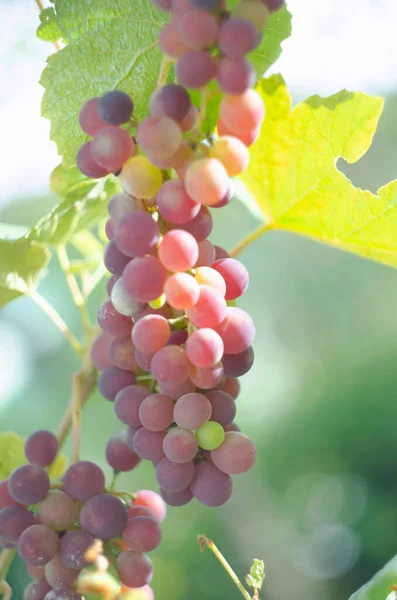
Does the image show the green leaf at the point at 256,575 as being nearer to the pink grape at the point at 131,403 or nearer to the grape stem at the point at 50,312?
the pink grape at the point at 131,403

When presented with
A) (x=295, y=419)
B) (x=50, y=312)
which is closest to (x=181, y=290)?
(x=50, y=312)

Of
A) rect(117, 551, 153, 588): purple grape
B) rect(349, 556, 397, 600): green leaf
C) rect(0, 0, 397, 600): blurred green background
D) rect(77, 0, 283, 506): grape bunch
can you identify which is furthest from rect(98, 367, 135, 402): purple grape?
rect(0, 0, 397, 600): blurred green background

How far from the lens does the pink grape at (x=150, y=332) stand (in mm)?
388

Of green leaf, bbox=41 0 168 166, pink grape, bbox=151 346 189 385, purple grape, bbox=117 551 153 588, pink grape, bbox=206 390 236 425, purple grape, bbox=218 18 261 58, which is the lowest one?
purple grape, bbox=117 551 153 588

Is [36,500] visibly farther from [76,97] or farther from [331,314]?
[331,314]

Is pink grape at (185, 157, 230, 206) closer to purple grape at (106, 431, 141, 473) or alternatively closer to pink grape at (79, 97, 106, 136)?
pink grape at (79, 97, 106, 136)

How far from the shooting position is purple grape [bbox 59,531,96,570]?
0.44 m

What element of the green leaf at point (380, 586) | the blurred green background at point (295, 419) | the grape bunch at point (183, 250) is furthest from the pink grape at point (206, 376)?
the blurred green background at point (295, 419)

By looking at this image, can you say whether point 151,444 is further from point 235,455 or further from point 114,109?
point 114,109

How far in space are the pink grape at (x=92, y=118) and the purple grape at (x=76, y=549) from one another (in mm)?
294

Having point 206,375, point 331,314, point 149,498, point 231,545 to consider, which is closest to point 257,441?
point 231,545

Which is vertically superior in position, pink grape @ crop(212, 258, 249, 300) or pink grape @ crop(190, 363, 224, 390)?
pink grape @ crop(212, 258, 249, 300)

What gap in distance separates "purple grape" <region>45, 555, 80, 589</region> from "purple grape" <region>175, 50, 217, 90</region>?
14.0 inches

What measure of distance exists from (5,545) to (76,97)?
1.22 feet
